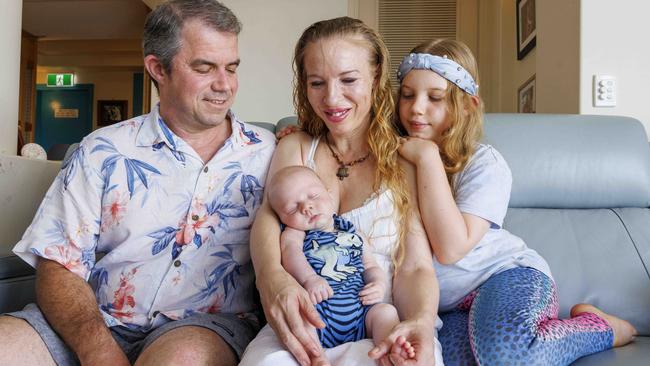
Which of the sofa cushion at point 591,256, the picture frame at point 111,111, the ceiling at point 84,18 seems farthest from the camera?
the picture frame at point 111,111

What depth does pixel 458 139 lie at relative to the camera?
1.60m

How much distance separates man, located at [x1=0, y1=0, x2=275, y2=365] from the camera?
4.28 feet

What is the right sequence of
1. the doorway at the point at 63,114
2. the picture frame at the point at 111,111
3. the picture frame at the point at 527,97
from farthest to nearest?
the doorway at the point at 63,114 → the picture frame at the point at 111,111 → the picture frame at the point at 527,97

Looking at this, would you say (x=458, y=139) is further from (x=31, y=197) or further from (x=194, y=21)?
(x=31, y=197)

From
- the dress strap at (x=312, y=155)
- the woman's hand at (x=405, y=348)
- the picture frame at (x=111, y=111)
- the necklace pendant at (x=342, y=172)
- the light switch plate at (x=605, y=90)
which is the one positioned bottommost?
the woman's hand at (x=405, y=348)

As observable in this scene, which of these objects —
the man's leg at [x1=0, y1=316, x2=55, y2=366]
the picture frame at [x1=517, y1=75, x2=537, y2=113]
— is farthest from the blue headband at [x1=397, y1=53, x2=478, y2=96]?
the picture frame at [x1=517, y1=75, x2=537, y2=113]

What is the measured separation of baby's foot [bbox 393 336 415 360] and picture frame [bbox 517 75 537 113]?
2401 millimetres

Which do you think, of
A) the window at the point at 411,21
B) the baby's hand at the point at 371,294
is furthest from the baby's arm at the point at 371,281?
the window at the point at 411,21

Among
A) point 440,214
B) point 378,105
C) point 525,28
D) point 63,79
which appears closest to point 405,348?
point 440,214

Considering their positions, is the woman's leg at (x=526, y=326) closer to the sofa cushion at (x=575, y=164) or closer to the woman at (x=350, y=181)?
the woman at (x=350, y=181)

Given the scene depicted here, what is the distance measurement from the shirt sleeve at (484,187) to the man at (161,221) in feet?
1.88

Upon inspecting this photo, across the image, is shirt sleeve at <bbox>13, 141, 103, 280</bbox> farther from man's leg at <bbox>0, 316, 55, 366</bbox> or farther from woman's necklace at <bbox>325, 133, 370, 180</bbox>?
woman's necklace at <bbox>325, 133, 370, 180</bbox>

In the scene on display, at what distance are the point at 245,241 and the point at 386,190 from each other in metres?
0.42

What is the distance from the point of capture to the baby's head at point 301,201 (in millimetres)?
1303
